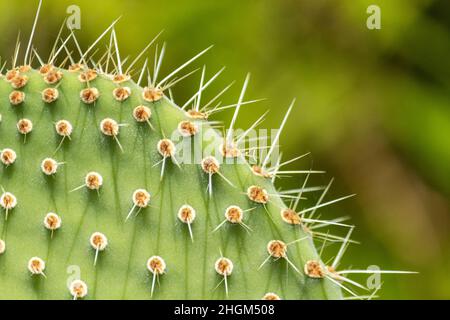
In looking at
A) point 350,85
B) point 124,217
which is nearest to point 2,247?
point 124,217

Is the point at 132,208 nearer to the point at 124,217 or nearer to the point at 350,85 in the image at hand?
the point at 124,217

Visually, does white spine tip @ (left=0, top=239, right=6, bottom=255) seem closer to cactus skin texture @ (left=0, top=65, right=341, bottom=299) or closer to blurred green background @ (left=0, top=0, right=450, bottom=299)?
cactus skin texture @ (left=0, top=65, right=341, bottom=299)

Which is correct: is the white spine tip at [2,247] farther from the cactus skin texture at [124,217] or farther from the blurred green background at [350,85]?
the blurred green background at [350,85]

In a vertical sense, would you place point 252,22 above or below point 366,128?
above

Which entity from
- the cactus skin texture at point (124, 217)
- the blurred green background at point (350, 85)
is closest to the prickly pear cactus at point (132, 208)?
the cactus skin texture at point (124, 217)
